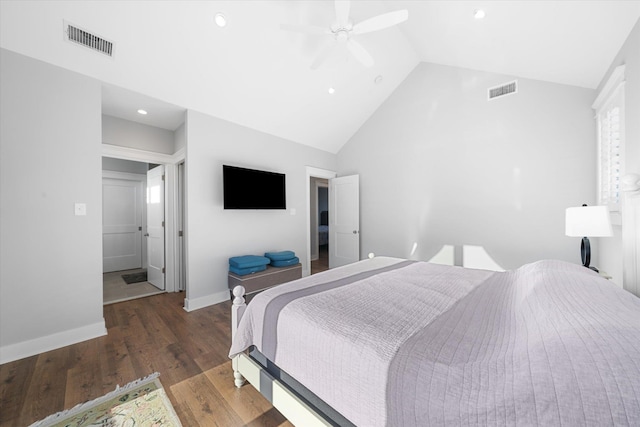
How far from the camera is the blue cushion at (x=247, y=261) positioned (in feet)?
10.5

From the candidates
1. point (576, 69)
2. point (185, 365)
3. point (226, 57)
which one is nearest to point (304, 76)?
point (226, 57)

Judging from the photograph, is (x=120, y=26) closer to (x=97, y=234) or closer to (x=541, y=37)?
(x=97, y=234)

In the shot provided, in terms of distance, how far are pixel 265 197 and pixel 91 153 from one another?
1.99 meters

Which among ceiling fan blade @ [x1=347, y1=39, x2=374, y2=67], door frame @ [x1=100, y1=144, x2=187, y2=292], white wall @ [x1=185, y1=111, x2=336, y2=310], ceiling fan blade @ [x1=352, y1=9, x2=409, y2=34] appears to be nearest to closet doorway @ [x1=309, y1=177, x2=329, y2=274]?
white wall @ [x1=185, y1=111, x2=336, y2=310]

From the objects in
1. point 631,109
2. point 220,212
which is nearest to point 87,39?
point 220,212

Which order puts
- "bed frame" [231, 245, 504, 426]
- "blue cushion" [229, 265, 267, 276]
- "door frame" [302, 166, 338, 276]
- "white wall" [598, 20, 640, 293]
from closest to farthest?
"bed frame" [231, 245, 504, 426] < "white wall" [598, 20, 640, 293] < "blue cushion" [229, 265, 267, 276] < "door frame" [302, 166, 338, 276]

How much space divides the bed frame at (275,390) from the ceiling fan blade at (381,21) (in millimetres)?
2502

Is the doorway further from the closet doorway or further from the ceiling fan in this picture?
the ceiling fan

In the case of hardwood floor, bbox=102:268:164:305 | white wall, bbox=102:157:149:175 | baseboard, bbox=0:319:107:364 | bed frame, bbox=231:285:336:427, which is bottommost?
hardwood floor, bbox=102:268:164:305

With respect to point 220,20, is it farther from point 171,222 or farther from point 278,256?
point 278,256

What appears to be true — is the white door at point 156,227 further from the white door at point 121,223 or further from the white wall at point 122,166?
the white door at point 121,223

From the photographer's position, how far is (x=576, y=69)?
243cm

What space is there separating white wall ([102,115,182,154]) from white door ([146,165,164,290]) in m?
0.34

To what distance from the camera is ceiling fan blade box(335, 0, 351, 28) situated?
2.03 metres
